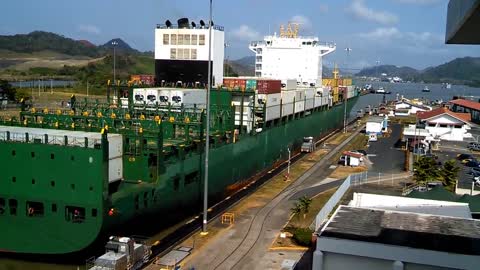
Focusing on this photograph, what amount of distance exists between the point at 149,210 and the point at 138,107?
10227mm

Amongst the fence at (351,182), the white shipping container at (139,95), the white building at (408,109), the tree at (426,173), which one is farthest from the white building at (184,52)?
the white building at (408,109)

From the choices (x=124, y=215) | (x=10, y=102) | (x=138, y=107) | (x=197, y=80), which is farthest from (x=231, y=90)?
(x=10, y=102)

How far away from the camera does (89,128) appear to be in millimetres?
21469

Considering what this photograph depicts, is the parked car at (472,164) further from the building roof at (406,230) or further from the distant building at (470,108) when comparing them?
the distant building at (470,108)

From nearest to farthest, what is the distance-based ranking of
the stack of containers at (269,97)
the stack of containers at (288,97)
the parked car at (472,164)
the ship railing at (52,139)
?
1. the ship railing at (52,139)
2. the stack of containers at (269,97)
3. the parked car at (472,164)
4. the stack of containers at (288,97)

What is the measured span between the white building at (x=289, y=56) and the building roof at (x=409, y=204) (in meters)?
37.1

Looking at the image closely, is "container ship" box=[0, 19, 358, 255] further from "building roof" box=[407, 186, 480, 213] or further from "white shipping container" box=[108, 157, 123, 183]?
"building roof" box=[407, 186, 480, 213]

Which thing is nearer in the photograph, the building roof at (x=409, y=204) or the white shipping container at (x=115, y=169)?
the white shipping container at (x=115, y=169)

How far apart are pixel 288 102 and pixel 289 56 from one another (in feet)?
62.6

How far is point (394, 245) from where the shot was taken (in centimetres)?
1222

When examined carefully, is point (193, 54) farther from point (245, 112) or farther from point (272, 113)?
point (272, 113)

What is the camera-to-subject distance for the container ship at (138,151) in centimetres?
1781

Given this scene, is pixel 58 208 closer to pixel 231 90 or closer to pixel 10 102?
pixel 231 90

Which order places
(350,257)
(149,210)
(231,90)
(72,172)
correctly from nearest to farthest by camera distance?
(350,257) < (72,172) < (149,210) < (231,90)
